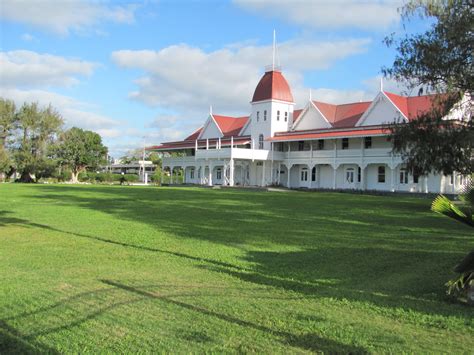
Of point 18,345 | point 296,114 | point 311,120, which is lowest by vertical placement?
point 18,345

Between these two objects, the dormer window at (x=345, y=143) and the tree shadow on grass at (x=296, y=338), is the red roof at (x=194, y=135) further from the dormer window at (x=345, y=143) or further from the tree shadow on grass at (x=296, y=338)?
the tree shadow on grass at (x=296, y=338)

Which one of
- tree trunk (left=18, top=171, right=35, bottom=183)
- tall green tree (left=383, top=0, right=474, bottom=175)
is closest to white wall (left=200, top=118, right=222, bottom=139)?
tree trunk (left=18, top=171, right=35, bottom=183)

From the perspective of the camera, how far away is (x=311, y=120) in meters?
54.3

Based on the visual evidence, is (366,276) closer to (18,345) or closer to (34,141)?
(18,345)

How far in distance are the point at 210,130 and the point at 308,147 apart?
16823 mm

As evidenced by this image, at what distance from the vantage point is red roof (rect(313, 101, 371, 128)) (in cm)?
5081

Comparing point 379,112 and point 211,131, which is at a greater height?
point 379,112

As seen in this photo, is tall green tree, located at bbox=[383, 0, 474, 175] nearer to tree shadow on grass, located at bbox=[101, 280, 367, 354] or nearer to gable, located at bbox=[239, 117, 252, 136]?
tree shadow on grass, located at bbox=[101, 280, 367, 354]

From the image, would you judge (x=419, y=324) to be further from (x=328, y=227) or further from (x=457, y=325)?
(x=328, y=227)

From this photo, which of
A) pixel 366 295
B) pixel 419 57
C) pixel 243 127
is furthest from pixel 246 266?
pixel 243 127

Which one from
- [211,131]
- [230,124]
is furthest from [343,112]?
[211,131]

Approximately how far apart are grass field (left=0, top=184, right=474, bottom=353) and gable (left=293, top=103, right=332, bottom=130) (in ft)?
126

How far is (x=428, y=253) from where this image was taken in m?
10.6

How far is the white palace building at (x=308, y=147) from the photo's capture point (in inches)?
1784
